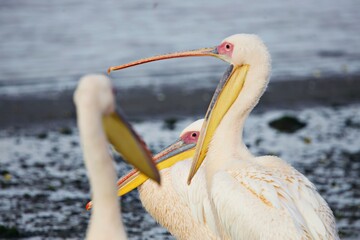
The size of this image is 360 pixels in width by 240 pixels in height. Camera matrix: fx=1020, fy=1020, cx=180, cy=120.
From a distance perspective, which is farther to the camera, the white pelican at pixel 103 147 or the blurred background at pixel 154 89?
the blurred background at pixel 154 89

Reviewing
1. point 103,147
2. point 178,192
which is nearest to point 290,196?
point 178,192

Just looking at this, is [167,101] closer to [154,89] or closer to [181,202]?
[154,89]

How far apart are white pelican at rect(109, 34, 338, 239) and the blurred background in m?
1.74

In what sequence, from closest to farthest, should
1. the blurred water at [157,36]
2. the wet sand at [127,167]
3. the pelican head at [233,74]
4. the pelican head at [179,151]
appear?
the pelican head at [233,74] → the pelican head at [179,151] → the wet sand at [127,167] → the blurred water at [157,36]

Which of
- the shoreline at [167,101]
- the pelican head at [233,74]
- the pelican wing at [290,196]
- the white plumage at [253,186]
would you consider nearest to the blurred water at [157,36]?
the shoreline at [167,101]

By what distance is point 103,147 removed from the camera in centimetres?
379

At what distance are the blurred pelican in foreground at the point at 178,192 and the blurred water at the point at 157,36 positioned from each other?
562 centimetres

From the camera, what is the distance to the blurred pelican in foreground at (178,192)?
6.19 meters

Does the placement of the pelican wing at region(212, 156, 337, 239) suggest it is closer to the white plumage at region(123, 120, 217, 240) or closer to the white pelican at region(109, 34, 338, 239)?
the white pelican at region(109, 34, 338, 239)

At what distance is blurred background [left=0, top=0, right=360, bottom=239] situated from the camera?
8398mm

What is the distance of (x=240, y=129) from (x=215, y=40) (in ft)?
28.2

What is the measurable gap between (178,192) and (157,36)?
870 cm

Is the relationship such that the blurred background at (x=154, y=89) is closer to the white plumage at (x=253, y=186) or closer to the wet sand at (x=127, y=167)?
the wet sand at (x=127, y=167)

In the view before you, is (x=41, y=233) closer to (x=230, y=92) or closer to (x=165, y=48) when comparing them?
(x=230, y=92)
